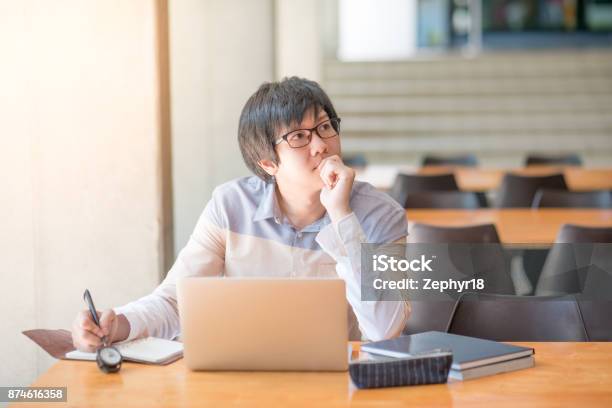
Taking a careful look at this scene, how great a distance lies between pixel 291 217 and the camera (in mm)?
2811

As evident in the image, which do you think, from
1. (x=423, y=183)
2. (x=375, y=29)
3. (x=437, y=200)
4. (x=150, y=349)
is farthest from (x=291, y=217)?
(x=375, y=29)

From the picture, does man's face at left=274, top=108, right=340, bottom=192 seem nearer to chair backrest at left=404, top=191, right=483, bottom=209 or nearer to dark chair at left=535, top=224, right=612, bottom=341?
dark chair at left=535, top=224, right=612, bottom=341

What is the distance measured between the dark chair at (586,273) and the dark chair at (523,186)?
235cm

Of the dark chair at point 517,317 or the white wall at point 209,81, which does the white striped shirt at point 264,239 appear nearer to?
the dark chair at point 517,317

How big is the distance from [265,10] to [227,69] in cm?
58

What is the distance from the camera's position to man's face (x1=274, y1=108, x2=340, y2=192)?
267 cm

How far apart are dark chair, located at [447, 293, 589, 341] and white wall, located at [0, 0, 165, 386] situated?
1261 millimetres

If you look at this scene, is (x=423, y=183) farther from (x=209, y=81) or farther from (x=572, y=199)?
(x=209, y=81)

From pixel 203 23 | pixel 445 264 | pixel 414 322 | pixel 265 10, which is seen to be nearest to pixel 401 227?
pixel 445 264

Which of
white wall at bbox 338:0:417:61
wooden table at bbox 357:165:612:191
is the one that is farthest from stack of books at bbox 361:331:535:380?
white wall at bbox 338:0:417:61

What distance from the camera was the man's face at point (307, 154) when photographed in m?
2.67

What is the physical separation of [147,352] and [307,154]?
73 centimetres

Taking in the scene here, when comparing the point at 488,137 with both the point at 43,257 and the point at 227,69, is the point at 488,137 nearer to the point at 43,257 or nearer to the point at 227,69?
the point at 227,69

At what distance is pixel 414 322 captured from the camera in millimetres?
3393
